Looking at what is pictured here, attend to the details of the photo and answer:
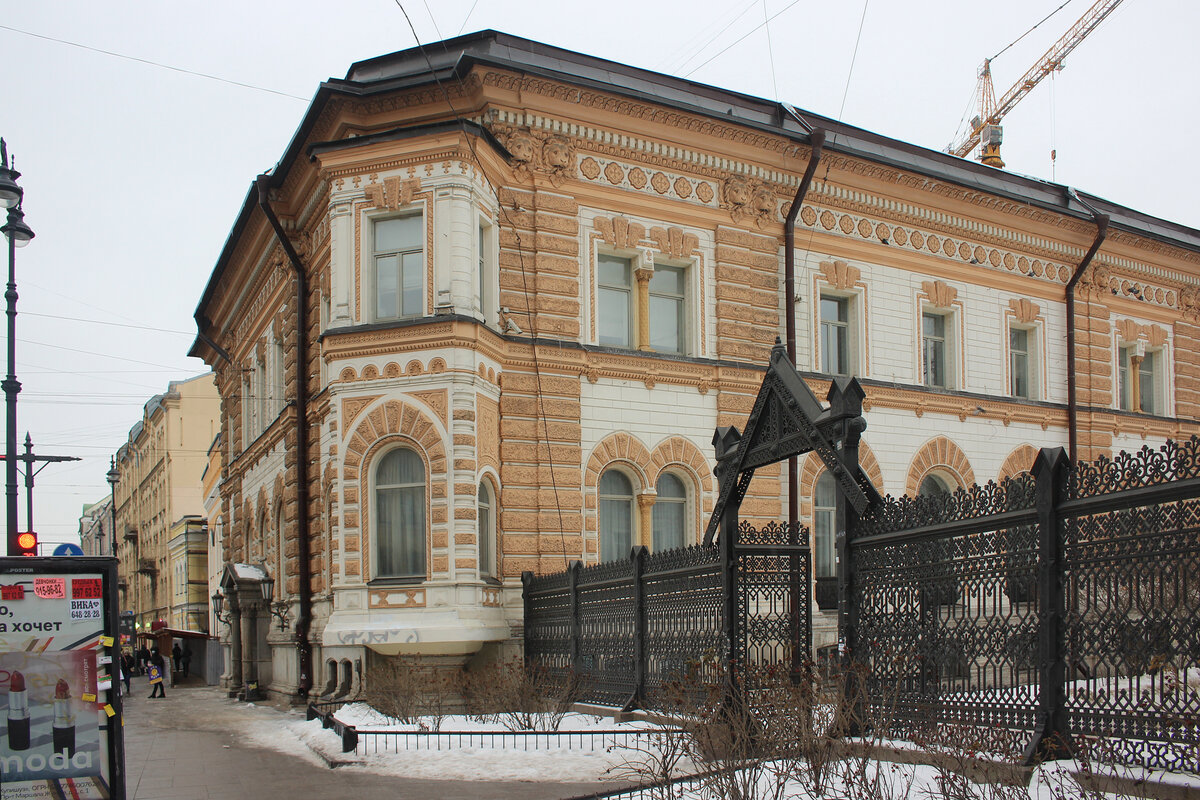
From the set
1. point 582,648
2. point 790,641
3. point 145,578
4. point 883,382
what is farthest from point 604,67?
point 145,578

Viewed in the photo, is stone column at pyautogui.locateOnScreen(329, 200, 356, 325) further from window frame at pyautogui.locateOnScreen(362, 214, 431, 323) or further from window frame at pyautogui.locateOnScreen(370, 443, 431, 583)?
window frame at pyautogui.locateOnScreen(370, 443, 431, 583)

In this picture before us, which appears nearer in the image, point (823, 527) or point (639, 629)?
point (639, 629)

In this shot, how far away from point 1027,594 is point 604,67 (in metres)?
15.6

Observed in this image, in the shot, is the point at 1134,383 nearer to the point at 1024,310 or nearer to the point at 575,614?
the point at 1024,310

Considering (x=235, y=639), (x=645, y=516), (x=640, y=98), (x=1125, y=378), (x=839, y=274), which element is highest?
(x=640, y=98)

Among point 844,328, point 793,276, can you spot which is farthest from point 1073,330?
point 793,276

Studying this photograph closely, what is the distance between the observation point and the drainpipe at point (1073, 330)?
26.3m

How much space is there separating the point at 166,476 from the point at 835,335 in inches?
1984

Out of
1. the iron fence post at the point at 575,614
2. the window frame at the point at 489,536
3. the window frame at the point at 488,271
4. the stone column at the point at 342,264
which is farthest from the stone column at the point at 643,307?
the iron fence post at the point at 575,614

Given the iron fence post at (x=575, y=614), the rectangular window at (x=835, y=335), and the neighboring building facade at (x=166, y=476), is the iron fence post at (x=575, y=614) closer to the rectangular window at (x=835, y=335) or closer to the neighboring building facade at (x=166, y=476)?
the rectangular window at (x=835, y=335)

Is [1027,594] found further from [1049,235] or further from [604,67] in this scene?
[1049,235]

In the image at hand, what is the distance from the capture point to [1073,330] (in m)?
26.7

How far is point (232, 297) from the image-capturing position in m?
30.4

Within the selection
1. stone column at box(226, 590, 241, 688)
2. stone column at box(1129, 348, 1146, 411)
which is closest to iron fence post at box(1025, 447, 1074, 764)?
stone column at box(226, 590, 241, 688)
